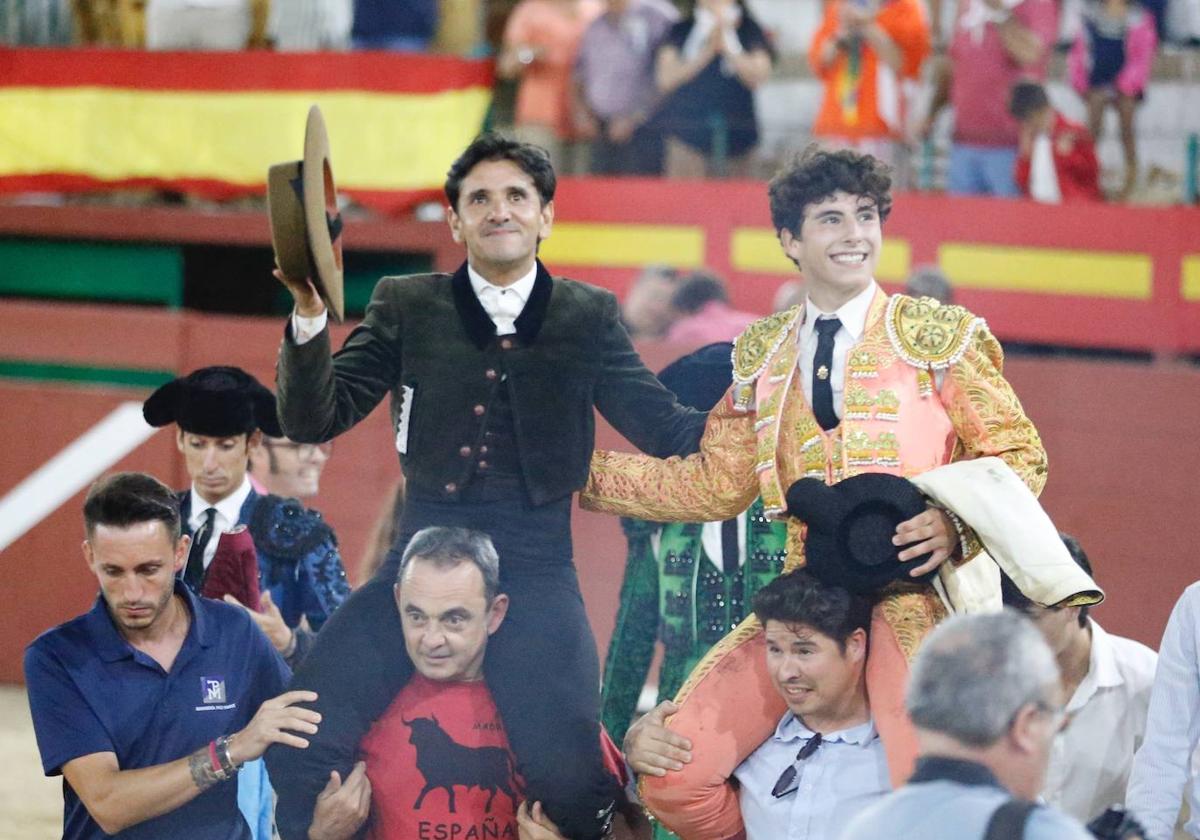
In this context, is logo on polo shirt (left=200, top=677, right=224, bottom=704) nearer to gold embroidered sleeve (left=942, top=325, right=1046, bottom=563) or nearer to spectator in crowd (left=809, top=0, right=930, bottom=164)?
gold embroidered sleeve (left=942, top=325, right=1046, bottom=563)

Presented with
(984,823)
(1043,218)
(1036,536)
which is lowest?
(984,823)

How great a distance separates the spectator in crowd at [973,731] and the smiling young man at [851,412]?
2.66ft

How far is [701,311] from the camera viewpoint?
752 centimetres

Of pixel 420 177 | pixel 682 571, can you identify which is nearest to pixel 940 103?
pixel 420 177

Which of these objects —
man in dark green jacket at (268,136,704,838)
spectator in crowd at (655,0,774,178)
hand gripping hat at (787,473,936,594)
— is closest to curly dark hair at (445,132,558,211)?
man in dark green jacket at (268,136,704,838)

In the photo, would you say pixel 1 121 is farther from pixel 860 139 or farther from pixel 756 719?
pixel 756 719

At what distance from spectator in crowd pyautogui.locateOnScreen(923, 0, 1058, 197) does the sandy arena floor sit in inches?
154

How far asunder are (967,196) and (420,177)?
6.80ft

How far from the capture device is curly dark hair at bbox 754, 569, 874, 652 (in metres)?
3.46

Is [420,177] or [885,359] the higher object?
[420,177]

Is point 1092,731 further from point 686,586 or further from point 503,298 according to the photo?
point 503,298

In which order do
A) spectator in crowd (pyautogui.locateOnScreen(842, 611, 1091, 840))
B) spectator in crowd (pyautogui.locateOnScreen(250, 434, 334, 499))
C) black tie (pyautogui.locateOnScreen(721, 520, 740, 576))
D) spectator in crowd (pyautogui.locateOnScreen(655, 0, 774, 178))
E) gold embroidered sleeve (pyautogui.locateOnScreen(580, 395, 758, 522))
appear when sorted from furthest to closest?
spectator in crowd (pyautogui.locateOnScreen(655, 0, 774, 178)) < spectator in crowd (pyautogui.locateOnScreen(250, 434, 334, 499)) < black tie (pyautogui.locateOnScreen(721, 520, 740, 576)) < gold embroidered sleeve (pyautogui.locateOnScreen(580, 395, 758, 522)) < spectator in crowd (pyautogui.locateOnScreen(842, 611, 1091, 840))

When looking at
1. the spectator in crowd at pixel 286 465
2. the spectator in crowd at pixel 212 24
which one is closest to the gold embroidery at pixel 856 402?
the spectator in crowd at pixel 286 465

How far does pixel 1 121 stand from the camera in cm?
855
